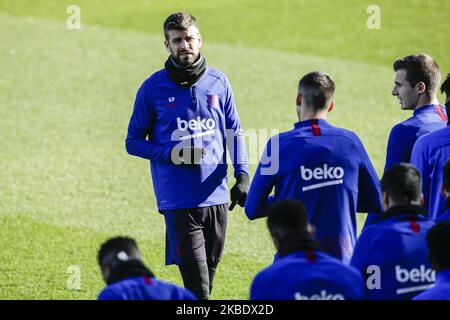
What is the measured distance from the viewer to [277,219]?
4434mm

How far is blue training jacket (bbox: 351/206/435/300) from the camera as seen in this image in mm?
4508

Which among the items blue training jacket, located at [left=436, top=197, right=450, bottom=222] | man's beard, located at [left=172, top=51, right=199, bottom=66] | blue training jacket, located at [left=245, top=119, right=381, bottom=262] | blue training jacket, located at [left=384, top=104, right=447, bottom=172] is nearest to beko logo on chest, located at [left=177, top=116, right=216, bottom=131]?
man's beard, located at [left=172, top=51, right=199, bottom=66]

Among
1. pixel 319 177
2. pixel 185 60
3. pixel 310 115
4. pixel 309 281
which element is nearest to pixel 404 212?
pixel 319 177

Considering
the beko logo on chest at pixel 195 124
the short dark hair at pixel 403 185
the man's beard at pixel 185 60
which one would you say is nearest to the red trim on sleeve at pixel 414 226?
the short dark hair at pixel 403 185

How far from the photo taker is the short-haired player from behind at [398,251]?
14.8ft

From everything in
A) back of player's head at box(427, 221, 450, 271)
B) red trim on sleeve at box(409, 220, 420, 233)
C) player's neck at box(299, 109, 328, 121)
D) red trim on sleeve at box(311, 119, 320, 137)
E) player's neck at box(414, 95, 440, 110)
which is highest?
player's neck at box(414, 95, 440, 110)

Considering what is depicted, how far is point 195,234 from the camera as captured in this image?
616cm

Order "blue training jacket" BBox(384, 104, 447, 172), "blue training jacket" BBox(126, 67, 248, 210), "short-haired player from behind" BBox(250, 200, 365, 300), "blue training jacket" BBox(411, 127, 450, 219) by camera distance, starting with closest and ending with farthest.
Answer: "short-haired player from behind" BBox(250, 200, 365, 300), "blue training jacket" BBox(411, 127, 450, 219), "blue training jacket" BBox(384, 104, 447, 172), "blue training jacket" BBox(126, 67, 248, 210)

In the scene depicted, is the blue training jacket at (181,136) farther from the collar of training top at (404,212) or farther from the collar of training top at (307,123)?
the collar of training top at (404,212)

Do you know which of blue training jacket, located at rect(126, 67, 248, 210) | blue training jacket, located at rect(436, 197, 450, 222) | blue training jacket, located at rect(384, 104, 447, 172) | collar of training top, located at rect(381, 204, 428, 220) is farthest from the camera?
blue training jacket, located at rect(126, 67, 248, 210)

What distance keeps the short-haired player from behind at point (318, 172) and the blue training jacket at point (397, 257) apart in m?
0.57

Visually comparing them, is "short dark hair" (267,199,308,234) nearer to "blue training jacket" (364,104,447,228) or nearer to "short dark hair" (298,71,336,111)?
"short dark hair" (298,71,336,111)

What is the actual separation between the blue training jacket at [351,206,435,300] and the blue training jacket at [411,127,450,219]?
3.42 ft

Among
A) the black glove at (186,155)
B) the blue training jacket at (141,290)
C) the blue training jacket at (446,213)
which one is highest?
the black glove at (186,155)
